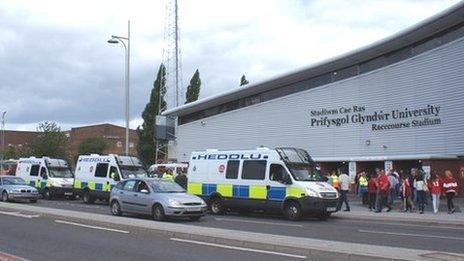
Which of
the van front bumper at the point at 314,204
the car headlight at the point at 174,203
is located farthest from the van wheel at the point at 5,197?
the van front bumper at the point at 314,204

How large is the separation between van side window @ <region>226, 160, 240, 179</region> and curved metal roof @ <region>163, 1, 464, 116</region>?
47.7 feet

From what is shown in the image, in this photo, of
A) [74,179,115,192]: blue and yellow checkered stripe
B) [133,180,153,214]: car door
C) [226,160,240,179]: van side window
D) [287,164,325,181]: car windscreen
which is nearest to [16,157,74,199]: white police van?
[74,179,115,192]: blue and yellow checkered stripe

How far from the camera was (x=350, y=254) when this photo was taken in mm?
10633

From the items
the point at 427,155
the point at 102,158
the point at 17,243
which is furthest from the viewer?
the point at 427,155

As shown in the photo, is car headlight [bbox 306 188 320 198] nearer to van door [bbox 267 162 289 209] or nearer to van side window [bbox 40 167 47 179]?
van door [bbox 267 162 289 209]

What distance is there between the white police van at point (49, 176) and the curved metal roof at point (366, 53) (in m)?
15.6

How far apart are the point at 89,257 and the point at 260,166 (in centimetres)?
1192

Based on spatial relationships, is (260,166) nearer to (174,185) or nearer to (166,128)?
(174,185)

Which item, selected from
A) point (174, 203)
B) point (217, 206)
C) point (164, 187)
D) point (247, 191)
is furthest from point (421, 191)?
point (174, 203)

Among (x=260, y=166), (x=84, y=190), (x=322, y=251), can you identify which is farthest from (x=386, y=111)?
(x=322, y=251)

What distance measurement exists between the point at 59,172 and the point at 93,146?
64.4 m

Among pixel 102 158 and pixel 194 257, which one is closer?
pixel 194 257

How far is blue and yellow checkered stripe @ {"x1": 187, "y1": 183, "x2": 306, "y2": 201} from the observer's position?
21500mm

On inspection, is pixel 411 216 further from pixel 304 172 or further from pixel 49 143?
pixel 49 143
